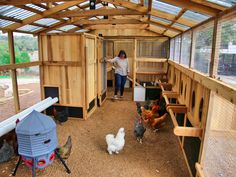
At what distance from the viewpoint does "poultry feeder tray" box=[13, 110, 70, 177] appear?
186cm

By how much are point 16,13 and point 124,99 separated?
357 centimetres

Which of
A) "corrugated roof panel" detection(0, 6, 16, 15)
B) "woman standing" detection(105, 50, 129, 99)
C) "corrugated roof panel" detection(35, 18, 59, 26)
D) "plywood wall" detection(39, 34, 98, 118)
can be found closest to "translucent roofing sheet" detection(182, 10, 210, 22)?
"plywood wall" detection(39, 34, 98, 118)

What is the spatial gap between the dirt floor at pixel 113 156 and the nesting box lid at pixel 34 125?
669 mm

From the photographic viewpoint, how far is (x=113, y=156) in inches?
102

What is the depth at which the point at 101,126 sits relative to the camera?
3.58 metres

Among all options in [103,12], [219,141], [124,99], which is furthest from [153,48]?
[219,141]

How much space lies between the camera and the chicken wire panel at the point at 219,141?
1550 mm

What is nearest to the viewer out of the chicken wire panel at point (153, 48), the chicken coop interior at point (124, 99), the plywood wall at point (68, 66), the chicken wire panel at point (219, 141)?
the chicken wire panel at point (219, 141)

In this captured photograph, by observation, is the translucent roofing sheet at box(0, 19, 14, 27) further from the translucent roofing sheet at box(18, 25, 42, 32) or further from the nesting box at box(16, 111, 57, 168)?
the nesting box at box(16, 111, 57, 168)

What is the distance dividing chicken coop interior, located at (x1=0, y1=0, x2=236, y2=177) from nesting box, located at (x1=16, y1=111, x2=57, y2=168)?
1cm

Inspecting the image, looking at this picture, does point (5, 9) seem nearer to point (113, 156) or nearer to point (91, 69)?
point (91, 69)

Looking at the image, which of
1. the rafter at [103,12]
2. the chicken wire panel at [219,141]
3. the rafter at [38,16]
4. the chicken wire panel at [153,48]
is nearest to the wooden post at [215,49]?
the chicken wire panel at [219,141]

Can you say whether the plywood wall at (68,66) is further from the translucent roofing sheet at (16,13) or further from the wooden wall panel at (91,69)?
the translucent roofing sheet at (16,13)

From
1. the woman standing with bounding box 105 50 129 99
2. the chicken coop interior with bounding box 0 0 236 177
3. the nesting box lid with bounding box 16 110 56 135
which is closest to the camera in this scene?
the chicken coop interior with bounding box 0 0 236 177
